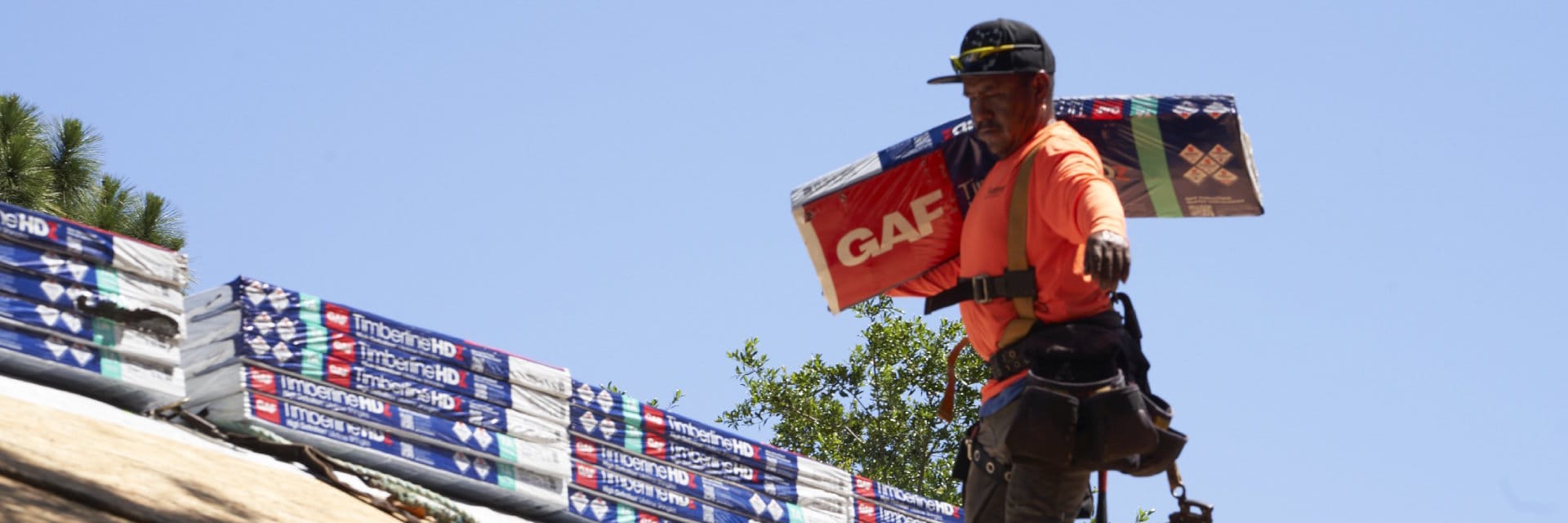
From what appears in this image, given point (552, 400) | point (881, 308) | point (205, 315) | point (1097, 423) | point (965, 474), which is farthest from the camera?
point (881, 308)

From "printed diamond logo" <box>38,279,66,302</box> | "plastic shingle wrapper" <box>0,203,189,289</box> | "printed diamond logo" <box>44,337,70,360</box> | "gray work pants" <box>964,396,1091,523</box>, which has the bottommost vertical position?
"gray work pants" <box>964,396,1091,523</box>

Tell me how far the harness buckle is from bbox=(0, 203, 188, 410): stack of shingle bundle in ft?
18.4

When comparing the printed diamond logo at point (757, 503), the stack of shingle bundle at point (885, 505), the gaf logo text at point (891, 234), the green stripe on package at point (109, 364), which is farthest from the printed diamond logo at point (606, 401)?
the gaf logo text at point (891, 234)

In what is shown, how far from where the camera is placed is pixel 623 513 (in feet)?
39.7

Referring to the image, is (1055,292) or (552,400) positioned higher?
(552,400)

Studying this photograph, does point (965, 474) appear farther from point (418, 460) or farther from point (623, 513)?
point (623, 513)

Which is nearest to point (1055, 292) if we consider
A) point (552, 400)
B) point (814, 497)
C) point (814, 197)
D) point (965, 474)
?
point (965, 474)

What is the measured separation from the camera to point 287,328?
1023 centimetres

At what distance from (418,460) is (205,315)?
1580mm

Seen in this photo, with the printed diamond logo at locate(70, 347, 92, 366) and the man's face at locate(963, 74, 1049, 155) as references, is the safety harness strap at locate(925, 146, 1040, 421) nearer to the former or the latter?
the man's face at locate(963, 74, 1049, 155)

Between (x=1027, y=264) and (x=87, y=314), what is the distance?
6.19 meters

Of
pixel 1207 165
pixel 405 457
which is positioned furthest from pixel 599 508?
pixel 1207 165

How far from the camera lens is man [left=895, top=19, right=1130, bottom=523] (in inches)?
213

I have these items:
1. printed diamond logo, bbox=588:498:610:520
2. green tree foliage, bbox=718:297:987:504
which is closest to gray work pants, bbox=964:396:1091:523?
printed diamond logo, bbox=588:498:610:520
